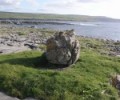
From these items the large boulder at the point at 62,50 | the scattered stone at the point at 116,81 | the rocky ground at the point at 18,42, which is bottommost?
the rocky ground at the point at 18,42

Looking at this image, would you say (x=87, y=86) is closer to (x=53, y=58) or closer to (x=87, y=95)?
(x=87, y=95)

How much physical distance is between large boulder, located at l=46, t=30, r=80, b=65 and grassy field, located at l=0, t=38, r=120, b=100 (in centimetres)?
46

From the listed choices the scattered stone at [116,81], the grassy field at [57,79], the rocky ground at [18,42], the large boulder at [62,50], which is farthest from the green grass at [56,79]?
the rocky ground at [18,42]

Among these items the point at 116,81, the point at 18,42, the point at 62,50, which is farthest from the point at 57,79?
the point at 18,42

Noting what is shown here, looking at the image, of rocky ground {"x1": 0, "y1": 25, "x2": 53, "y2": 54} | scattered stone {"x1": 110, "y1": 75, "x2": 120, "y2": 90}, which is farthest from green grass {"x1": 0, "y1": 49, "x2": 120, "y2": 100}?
rocky ground {"x1": 0, "y1": 25, "x2": 53, "y2": 54}

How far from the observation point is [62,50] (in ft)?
67.2

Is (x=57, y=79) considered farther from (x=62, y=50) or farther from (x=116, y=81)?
(x=116, y=81)

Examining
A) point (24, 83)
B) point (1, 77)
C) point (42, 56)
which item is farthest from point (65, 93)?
point (42, 56)

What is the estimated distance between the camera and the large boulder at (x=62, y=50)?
20.4m

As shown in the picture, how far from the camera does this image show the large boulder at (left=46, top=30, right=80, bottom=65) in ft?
66.8

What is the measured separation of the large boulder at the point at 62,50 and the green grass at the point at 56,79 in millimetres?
491

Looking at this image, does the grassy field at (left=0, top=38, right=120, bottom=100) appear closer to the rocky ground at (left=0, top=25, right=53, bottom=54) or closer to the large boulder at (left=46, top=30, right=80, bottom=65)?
the large boulder at (left=46, top=30, right=80, bottom=65)

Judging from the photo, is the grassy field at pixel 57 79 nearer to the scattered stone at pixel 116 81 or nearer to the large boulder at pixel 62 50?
the scattered stone at pixel 116 81

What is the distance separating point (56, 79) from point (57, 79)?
0.18ft
